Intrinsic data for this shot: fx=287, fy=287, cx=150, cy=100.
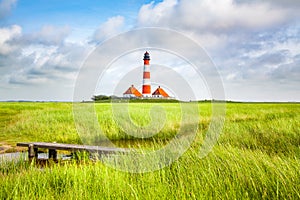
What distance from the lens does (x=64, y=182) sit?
421 centimetres

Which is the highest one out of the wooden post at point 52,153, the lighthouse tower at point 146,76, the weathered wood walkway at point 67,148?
the lighthouse tower at point 146,76

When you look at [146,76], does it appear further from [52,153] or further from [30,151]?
[30,151]

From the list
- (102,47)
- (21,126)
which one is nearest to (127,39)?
(102,47)

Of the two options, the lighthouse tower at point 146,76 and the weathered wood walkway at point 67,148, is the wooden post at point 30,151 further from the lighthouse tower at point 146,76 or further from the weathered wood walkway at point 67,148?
the lighthouse tower at point 146,76

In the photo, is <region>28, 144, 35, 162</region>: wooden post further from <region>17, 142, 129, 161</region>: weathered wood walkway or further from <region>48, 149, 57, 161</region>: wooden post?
<region>48, 149, 57, 161</region>: wooden post

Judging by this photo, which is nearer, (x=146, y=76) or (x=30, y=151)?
(x=30, y=151)

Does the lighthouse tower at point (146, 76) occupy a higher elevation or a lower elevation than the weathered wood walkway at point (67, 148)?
higher

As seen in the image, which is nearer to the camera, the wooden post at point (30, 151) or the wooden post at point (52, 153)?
the wooden post at point (30, 151)

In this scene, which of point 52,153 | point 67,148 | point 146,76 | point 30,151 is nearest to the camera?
point 67,148

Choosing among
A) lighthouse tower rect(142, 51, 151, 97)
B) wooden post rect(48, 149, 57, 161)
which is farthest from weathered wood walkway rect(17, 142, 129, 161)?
lighthouse tower rect(142, 51, 151, 97)

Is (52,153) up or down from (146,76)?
down

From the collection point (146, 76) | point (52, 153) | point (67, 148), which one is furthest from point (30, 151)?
point (146, 76)

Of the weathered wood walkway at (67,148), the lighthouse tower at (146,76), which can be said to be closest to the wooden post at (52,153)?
the weathered wood walkway at (67,148)

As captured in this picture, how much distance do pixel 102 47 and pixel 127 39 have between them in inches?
A: 38.4
